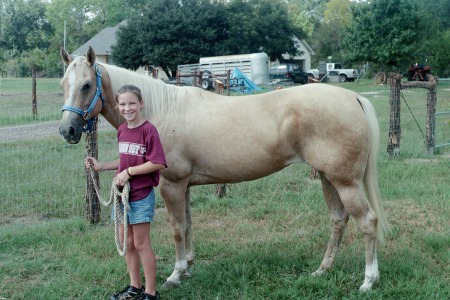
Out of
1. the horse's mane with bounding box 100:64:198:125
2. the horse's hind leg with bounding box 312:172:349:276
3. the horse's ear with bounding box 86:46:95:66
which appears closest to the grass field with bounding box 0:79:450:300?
the horse's hind leg with bounding box 312:172:349:276

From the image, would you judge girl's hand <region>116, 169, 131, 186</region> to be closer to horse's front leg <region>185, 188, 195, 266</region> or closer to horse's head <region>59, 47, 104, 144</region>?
horse's head <region>59, 47, 104, 144</region>

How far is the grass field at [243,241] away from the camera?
12.4ft

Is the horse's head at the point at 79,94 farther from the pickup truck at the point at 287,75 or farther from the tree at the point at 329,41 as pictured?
the tree at the point at 329,41

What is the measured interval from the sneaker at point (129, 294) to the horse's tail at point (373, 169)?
2004 millimetres

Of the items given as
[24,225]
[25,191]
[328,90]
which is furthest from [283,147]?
[25,191]

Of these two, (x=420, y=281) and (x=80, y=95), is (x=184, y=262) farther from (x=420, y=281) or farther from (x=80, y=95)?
(x=420, y=281)

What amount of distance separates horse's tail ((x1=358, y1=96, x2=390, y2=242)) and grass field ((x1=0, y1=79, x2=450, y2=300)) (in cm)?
42

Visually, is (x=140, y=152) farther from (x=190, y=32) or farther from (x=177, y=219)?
(x=190, y=32)

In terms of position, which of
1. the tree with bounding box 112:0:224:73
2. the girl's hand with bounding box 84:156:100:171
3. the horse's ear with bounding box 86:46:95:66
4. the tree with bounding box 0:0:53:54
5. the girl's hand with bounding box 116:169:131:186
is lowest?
the girl's hand with bounding box 116:169:131:186

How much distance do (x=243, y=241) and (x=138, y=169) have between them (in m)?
1.92

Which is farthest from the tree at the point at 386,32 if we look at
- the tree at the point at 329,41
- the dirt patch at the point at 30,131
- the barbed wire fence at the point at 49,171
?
the dirt patch at the point at 30,131

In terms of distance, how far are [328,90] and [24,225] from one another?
145 inches

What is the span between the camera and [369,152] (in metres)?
3.83

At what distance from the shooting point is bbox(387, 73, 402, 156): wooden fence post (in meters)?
8.76
